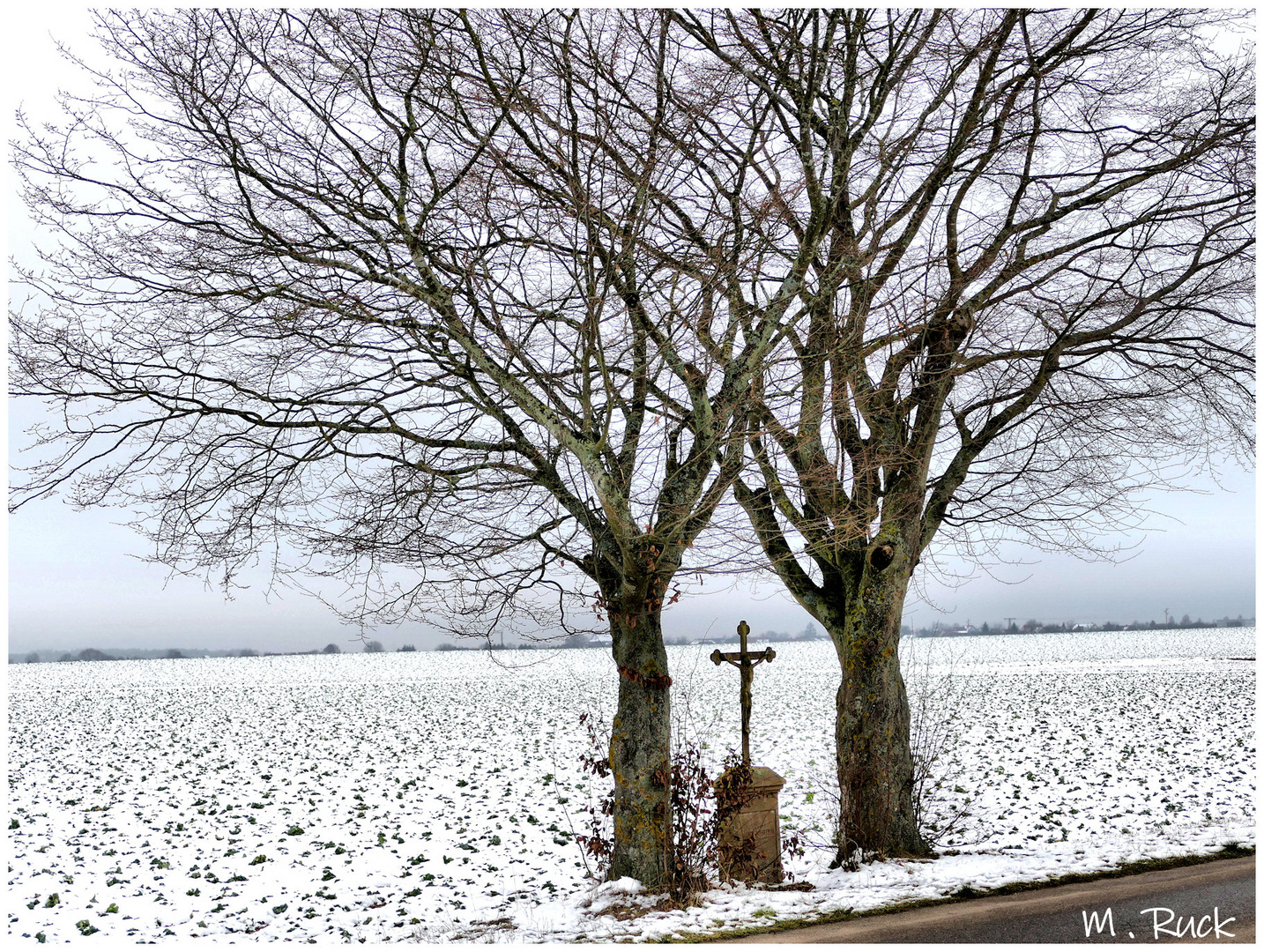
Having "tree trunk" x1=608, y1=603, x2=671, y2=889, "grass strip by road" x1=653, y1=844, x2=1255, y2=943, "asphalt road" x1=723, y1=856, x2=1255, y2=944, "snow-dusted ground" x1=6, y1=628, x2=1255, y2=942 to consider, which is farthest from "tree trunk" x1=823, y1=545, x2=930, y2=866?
"tree trunk" x1=608, y1=603, x2=671, y2=889

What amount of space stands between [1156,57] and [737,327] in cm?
642

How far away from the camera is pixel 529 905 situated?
7488mm

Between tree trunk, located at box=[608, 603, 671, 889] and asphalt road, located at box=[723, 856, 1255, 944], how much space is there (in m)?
1.34

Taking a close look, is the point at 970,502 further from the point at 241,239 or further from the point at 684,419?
the point at 241,239

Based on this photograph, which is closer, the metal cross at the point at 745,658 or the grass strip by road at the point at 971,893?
the grass strip by road at the point at 971,893

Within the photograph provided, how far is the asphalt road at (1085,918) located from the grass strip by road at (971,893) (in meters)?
0.08

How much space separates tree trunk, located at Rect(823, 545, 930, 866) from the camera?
806 cm

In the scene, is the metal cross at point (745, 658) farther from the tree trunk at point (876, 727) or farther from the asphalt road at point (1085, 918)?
the asphalt road at point (1085, 918)

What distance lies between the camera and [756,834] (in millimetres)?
7895

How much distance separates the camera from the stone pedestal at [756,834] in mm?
7586

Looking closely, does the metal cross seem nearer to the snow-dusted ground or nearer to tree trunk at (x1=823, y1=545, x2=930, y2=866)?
the snow-dusted ground

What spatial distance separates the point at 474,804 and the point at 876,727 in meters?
6.35

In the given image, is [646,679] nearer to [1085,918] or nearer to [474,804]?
[1085,918]

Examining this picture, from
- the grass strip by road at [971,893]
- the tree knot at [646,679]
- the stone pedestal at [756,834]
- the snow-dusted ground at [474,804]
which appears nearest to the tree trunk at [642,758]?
the tree knot at [646,679]
